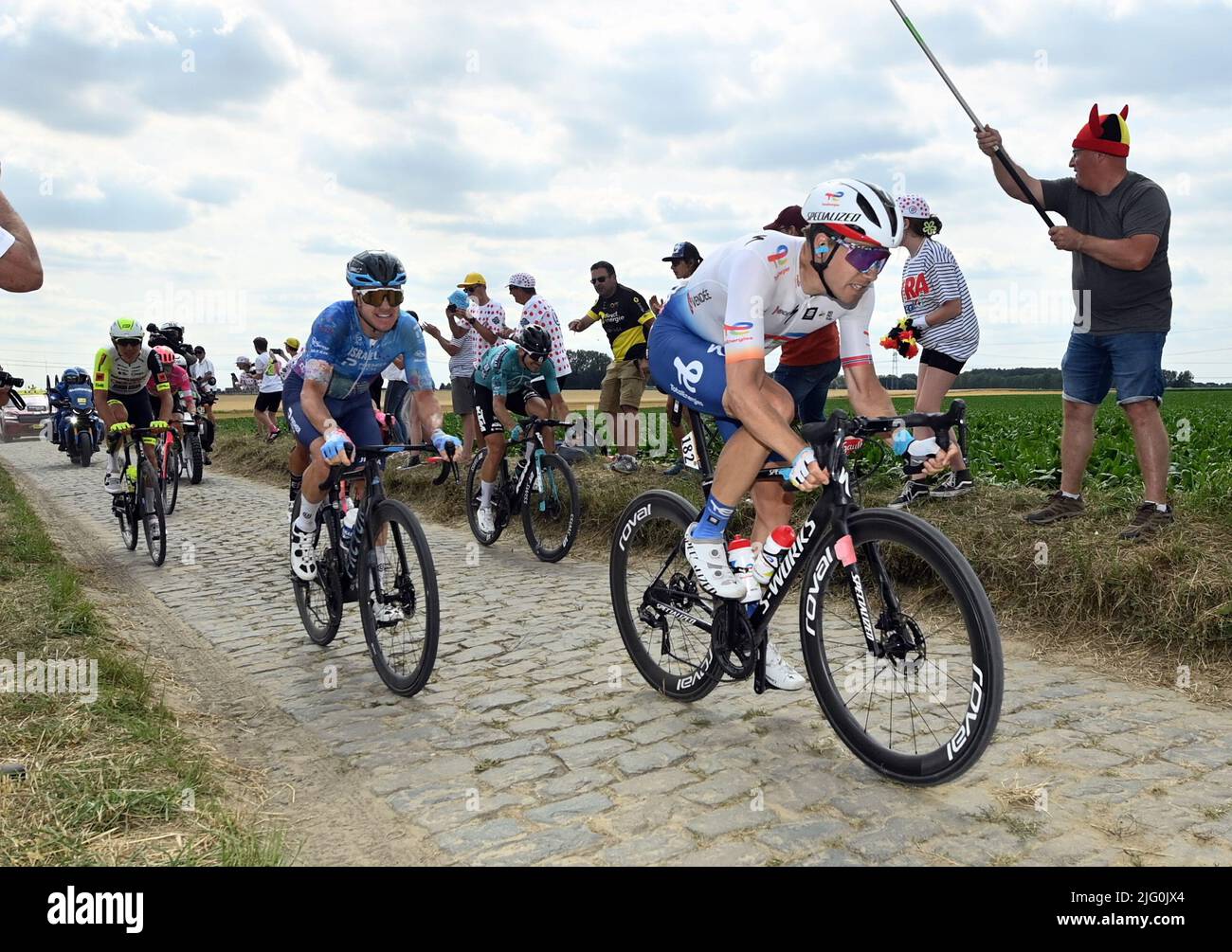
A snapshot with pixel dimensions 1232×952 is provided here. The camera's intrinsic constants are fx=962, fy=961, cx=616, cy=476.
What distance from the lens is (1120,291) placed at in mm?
6359

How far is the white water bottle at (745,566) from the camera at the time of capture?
168 inches

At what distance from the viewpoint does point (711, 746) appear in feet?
14.0

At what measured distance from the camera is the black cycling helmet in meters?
9.28

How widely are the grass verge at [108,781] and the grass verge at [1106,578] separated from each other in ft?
14.7

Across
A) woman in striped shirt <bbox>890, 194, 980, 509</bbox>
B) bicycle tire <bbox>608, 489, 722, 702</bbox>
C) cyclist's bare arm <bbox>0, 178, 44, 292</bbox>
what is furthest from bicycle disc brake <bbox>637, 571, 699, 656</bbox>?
woman in striped shirt <bbox>890, 194, 980, 509</bbox>

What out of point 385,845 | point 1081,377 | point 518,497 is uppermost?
point 1081,377

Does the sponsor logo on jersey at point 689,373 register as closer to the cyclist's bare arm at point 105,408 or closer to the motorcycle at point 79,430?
the cyclist's bare arm at point 105,408

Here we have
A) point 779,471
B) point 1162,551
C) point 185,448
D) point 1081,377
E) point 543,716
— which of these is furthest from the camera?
point 185,448

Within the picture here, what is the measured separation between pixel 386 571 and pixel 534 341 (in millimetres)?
4409

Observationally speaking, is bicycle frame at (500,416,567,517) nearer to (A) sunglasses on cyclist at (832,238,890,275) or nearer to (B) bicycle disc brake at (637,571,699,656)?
(B) bicycle disc brake at (637,571,699,656)

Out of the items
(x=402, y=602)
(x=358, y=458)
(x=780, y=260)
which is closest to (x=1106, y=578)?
(x=780, y=260)
